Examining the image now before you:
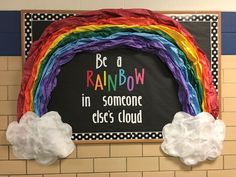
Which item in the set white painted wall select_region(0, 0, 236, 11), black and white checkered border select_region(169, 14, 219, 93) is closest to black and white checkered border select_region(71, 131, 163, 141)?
black and white checkered border select_region(169, 14, 219, 93)

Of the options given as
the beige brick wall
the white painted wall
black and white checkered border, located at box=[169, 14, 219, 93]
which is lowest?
the beige brick wall

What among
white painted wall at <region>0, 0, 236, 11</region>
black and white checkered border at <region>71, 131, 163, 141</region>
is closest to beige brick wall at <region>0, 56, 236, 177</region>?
black and white checkered border at <region>71, 131, 163, 141</region>

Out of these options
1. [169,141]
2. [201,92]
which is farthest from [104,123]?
[201,92]

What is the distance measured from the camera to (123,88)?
202 centimetres

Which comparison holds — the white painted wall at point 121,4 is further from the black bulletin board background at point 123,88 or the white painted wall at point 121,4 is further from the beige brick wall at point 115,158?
the beige brick wall at point 115,158

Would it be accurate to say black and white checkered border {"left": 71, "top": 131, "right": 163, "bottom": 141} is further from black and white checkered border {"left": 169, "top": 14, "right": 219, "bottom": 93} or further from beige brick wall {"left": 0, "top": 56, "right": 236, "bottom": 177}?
black and white checkered border {"left": 169, "top": 14, "right": 219, "bottom": 93}

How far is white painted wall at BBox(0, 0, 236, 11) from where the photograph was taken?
2008mm

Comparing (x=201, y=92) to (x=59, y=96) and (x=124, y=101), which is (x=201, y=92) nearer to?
(x=124, y=101)

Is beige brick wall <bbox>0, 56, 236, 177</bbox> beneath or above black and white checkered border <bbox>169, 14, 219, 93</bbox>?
beneath

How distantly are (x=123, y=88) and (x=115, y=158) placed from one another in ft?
1.39

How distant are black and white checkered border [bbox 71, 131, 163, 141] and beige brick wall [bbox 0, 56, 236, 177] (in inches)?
1.8

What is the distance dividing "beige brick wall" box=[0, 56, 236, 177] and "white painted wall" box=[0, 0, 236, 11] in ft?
1.04

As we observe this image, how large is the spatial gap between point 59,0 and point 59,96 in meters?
0.58

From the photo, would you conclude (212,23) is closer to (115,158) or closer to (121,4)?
(121,4)
